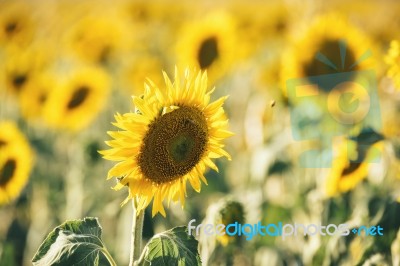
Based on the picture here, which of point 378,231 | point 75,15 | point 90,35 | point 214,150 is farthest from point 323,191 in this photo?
point 75,15

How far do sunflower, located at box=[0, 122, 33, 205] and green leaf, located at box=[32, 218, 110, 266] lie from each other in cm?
75

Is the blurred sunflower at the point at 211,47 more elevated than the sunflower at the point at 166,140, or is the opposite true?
the blurred sunflower at the point at 211,47

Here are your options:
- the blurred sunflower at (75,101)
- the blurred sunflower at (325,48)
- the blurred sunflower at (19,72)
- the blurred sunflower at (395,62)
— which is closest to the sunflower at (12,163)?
the blurred sunflower at (75,101)

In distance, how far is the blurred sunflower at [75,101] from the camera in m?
2.22

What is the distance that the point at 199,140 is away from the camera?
41.6 inches

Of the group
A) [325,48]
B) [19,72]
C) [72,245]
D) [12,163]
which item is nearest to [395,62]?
[325,48]

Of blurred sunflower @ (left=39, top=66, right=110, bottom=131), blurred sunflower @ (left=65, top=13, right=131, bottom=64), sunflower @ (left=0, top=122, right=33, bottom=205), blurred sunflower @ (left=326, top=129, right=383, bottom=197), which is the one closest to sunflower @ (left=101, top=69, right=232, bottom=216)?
blurred sunflower @ (left=326, top=129, right=383, bottom=197)

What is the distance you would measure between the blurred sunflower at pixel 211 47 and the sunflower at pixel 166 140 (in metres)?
1.13

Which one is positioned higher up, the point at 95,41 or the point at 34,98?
the point at 95,41

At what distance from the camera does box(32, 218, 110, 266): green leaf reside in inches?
37.2

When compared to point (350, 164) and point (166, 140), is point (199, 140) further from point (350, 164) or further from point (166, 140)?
point (350, 164)

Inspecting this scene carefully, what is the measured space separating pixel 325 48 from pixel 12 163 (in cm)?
117

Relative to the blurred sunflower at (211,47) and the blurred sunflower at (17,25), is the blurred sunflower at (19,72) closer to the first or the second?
the blurred sunflower at (17,25)

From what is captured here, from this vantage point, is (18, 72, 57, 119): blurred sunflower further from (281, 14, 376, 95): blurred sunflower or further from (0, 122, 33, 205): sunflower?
(281, 14, 376, 95): blurred sunflower
